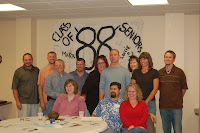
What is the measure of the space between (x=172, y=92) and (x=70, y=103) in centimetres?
165

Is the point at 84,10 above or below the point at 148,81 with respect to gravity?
above

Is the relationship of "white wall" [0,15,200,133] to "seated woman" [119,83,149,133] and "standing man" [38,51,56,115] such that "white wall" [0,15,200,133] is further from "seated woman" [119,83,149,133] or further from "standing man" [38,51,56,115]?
"seated woman" [119,83,149,133]

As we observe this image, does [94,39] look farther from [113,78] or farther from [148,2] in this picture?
[113,78]

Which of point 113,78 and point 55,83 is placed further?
point 55,83

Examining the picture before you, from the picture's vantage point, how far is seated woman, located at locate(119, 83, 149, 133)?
12.7 ft

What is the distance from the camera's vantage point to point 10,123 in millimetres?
3391

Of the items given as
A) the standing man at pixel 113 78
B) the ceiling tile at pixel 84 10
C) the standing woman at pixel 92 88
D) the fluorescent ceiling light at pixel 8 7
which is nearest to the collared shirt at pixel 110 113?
the standing man at pixel 113 78

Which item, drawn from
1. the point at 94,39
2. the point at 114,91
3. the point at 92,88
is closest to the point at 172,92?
the point at 114,91

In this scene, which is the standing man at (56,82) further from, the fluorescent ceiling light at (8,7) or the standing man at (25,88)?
the fluorescent ceiling light at (8,7)

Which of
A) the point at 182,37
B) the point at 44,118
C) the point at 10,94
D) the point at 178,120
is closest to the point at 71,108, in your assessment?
the point at 44,118

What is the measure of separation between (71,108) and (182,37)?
9.63ft

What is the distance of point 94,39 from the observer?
21.6 feet

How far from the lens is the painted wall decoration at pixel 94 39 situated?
20.9 ft

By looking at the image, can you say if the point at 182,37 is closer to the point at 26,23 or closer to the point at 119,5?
the point at 119,5
